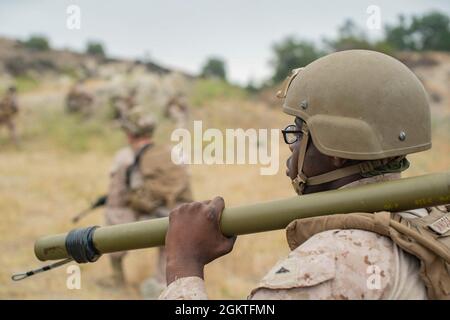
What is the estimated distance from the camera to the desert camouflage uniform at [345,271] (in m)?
2.03

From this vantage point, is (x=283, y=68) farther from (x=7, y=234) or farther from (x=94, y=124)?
(x=7, y=234)

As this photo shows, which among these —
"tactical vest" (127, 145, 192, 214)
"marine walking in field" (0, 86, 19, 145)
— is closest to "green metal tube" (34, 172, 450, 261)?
"tactical vest" (127, 145, 192, 214)

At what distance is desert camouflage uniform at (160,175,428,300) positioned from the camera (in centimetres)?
203

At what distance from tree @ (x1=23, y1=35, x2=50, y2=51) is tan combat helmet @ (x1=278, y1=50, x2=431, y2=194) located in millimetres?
43191

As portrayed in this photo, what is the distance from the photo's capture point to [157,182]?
8.44 metres

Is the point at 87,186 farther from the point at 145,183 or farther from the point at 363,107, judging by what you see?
the point at 363,107

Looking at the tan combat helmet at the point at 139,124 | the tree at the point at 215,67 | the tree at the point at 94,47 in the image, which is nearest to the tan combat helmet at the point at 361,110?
the tan combat helmet at the point at 139,124

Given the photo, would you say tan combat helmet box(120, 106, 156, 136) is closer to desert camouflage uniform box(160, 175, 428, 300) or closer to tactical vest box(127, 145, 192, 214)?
tactical vest box(127, 145, 192, 214)

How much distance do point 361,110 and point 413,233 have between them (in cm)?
45

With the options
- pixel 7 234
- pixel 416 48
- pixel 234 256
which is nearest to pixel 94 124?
pixel 7 234

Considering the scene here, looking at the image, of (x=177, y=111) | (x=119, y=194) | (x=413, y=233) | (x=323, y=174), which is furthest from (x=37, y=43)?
(x=413, y=233)

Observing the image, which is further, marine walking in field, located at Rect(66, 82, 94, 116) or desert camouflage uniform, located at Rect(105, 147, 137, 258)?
marine walking in field, located at Rect(66, 82, 94, 116)

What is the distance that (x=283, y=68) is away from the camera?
136 feet

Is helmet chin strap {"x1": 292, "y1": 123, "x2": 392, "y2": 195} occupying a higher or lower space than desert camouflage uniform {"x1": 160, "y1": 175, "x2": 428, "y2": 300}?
higher
